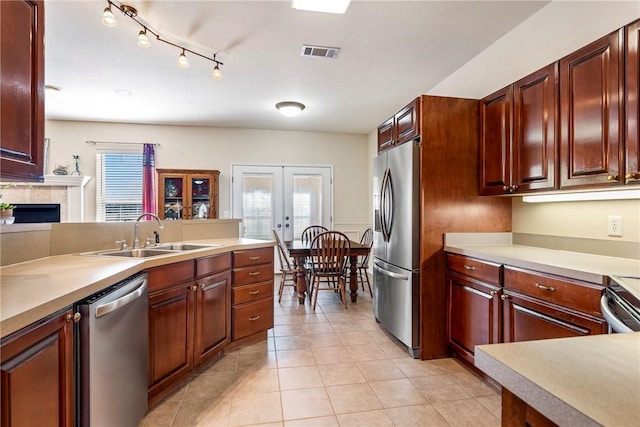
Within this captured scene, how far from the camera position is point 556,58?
7.32 ft

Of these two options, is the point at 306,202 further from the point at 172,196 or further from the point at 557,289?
the point at 557,289

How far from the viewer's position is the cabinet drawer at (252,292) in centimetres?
261

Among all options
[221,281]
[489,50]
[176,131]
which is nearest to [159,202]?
[176,131]

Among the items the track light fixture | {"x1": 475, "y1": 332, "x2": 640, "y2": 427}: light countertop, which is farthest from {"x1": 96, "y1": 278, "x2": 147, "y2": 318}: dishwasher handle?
the track light fixture

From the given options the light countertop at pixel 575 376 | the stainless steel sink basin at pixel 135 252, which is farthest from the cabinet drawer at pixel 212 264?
the light countertop at pixel 575 376

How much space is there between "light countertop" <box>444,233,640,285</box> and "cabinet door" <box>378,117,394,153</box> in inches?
43.7

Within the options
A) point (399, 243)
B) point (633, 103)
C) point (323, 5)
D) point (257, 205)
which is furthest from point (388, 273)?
point (257, 205)

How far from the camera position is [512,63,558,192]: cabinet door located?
192cm

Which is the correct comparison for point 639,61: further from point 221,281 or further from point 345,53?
point 221,281

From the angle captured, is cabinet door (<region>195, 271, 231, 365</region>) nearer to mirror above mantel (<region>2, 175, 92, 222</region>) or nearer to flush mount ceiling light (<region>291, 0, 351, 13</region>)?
flush mount ceiling light (<region>291, 0, 351, 13</region>)

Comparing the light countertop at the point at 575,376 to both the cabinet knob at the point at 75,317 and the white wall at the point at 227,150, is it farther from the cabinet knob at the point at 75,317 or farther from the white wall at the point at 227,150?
the white wall at the point at 227,150

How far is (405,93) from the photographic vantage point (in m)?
4.03

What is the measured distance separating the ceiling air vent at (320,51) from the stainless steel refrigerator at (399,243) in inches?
41.4

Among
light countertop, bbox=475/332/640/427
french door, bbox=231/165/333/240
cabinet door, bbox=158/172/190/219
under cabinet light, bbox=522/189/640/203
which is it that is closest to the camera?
light countertop, bbox=475/332/640/427
